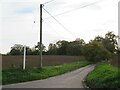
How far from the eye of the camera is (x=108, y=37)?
426 ft

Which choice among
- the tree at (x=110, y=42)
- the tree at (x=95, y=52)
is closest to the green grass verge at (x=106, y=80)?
the tree at (x=95, y=52)

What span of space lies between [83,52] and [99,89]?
89.0 meters

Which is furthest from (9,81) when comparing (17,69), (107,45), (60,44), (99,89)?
(60,44)

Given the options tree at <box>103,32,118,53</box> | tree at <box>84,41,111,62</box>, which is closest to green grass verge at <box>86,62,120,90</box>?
tree at <box>84,41,111,62</box>

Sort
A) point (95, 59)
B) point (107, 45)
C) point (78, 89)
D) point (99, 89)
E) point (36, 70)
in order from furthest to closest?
point (107, 45) < point (95, 59) < point (36, 70) < point (78, 89) < point (99, 89)

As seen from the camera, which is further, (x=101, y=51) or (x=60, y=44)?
(x=60, y=44)

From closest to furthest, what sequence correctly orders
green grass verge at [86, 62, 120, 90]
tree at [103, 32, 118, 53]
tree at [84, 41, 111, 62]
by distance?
green grass verge at [86, 62, 120, 90] → tree at [84, 41, 111, 62] → tree at [103, 32, 118, 53]

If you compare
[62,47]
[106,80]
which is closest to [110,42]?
[62,47]

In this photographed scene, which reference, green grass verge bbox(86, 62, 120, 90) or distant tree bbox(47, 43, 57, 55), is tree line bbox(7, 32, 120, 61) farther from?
green grass verge bbox(86, 62, 120, 90)

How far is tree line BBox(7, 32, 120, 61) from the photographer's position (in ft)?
342

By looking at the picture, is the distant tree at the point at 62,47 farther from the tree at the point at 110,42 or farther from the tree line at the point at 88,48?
the tree at the point at 110,42

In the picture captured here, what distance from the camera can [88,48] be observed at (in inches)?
4117

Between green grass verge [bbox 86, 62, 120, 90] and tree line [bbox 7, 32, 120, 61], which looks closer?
green grass verge [bbox 86, 62, 120, 90]

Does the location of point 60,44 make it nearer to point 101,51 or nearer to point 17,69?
point 101,51
